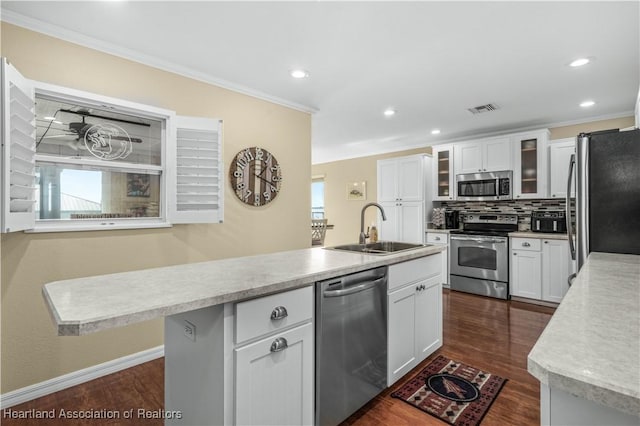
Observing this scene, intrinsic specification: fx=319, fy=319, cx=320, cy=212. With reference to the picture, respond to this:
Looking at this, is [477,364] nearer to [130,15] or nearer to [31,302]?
[31,302]

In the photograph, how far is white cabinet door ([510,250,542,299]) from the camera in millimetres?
4105

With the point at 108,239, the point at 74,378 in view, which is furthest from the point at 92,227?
the point at 74,378

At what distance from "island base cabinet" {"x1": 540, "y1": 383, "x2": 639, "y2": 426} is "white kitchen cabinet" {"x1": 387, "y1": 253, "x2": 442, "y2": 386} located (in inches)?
56.6

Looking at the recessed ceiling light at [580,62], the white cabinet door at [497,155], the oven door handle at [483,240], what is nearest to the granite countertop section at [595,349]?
the recessed ceiling light at [580,62]

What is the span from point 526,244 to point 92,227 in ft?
15.7

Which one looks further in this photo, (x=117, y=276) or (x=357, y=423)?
(x=357, y=423)

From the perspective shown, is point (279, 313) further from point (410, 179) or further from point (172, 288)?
point (410, 179)

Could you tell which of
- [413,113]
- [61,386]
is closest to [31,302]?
[61,386]

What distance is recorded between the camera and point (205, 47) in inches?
98.9

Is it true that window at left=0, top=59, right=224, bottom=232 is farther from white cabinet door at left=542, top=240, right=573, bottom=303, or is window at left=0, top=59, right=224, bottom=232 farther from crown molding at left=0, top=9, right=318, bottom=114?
white cabinet door at left=542, top=240, right=573, bottom=303

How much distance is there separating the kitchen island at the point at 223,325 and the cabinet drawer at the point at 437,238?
365 cm

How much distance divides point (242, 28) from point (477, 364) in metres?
3.09

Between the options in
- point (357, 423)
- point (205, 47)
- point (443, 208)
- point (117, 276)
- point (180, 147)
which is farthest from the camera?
point (443, 208)

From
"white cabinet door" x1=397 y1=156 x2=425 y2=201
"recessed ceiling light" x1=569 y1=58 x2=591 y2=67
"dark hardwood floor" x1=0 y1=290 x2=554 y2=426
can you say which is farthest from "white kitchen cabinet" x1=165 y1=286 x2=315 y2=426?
"white cabinet door" x1=397 y1=156 x2=425 y2=201
